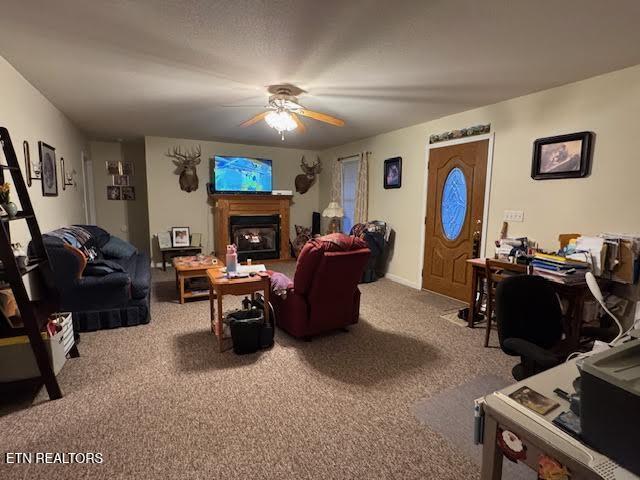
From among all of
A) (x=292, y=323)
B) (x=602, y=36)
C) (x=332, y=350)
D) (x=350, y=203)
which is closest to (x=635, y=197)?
(x=602, y=36)

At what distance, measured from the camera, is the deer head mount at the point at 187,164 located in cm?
589

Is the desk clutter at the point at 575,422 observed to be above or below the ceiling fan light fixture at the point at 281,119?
below

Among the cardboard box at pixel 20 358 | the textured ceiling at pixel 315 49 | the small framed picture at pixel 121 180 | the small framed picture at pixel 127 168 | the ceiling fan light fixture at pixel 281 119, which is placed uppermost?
the textured ceiling at pixel 315 49

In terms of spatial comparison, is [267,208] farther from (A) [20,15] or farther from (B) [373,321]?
(A) [20,15]

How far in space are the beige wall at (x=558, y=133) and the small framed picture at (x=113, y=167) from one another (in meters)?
5.54

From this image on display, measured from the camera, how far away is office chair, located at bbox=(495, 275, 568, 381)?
1.77 m

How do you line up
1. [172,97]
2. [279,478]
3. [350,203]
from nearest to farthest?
[279,478] < [172,97] < [350,203]

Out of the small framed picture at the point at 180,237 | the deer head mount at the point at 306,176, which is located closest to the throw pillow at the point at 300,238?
the deer head mount at the point at 306,176

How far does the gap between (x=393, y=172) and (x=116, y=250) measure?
13.5 ft

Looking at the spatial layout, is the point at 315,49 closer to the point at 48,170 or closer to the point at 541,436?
the point at 541,436

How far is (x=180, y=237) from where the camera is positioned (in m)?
5.96

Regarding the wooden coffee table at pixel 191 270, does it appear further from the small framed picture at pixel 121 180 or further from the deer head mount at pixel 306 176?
the deer head mount at pixel 306 176

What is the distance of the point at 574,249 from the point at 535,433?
244 centimetres

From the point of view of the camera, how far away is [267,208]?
21.3 feet
